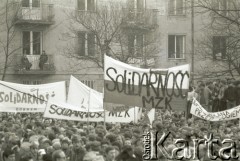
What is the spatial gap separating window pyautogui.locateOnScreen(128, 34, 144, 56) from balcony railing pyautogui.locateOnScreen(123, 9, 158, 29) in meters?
0.62

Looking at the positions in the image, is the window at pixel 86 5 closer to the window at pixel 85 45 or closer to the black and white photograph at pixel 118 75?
the black and white photograph at pixel 118 75

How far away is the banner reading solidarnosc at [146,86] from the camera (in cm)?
1688

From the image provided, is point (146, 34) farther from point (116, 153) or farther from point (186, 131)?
point (116, 153)

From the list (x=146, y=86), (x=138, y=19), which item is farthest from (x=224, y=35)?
(x=138, y=19)

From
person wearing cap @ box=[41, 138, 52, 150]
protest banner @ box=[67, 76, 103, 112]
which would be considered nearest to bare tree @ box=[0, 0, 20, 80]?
protest banner @ box=[67, 76, 103, 112]

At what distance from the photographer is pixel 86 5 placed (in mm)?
38312

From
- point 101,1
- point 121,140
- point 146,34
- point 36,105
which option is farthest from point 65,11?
point 121,140

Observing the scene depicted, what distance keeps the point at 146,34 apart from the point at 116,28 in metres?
2.48

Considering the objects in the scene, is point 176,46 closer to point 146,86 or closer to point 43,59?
point 43,59

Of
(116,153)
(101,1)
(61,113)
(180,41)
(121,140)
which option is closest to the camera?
(116,153)

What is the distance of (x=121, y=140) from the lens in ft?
47.8

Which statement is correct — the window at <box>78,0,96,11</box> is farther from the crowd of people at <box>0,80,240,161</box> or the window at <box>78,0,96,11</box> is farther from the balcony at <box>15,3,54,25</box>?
the crowd of people at <box>0,80,240,161</box>

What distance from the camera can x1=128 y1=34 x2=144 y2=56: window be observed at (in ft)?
Answer: 117

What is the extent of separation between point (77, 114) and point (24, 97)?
1715mm
